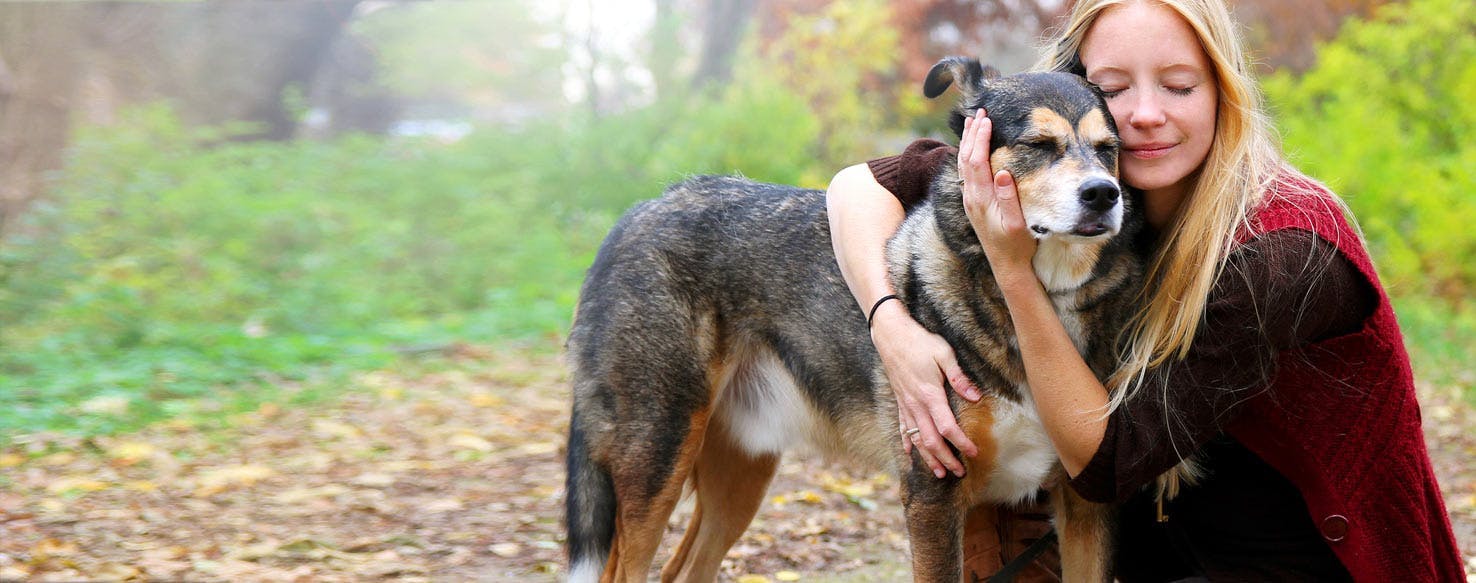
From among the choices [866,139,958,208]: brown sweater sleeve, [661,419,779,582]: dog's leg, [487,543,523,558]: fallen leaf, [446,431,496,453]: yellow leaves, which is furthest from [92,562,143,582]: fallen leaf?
[866,139,958,208]: brown sweater sleeve

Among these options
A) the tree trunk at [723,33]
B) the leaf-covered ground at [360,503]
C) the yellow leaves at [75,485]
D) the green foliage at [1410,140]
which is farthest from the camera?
the tree trunk at [723,33]

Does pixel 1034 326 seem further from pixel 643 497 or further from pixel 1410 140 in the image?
pixel 1410 140

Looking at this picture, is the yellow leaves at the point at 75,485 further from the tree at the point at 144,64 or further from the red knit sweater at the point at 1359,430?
the tree at the point at 144,64

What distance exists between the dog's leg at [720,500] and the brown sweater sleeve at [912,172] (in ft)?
3.38

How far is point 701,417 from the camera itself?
3.50 meters

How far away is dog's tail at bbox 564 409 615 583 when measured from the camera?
353cm

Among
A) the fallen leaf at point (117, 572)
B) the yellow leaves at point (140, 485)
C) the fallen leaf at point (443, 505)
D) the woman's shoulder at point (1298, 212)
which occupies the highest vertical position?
the yellow leaves at point (140, 485)

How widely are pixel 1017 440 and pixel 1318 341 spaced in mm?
684

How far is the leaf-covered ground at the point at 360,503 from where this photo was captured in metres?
4.18

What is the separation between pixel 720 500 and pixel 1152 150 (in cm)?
183

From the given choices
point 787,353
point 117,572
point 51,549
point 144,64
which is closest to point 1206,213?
point 787,353

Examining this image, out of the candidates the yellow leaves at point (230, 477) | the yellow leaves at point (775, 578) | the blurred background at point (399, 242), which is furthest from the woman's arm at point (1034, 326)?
the yellow leaves at point (230, 477)

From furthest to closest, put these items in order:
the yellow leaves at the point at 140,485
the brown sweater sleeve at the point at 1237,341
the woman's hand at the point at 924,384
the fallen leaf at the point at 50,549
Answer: the yellow leaves at the point at 140,485 < the fallen leaf at the point at 50,549 < the woman's hand at the point at 924,384 < the brown sweater sleeve at the point at 1237,341

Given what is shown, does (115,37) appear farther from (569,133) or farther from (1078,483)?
(1078,483)
